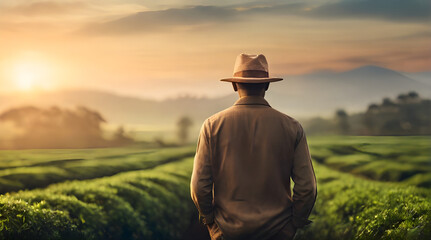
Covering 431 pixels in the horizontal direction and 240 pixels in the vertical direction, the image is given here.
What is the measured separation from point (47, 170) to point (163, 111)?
246cm

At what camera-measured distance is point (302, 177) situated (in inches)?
165


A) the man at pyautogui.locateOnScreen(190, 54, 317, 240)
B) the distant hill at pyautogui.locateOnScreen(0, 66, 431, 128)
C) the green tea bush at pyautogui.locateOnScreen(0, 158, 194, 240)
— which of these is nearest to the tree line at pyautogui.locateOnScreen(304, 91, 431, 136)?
the distant hill at pyautogui.locateOnScreen(0, 66, 431, 128)

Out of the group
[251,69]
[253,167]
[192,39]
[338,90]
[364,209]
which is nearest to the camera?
[253,167]

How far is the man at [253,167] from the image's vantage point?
4.14 meters

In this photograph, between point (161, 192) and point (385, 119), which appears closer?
point (161, 192)

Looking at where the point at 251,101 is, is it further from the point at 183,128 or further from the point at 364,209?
the point at 183,128

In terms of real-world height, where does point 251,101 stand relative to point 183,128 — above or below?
above

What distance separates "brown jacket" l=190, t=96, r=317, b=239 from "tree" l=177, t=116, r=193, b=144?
20.3 feet

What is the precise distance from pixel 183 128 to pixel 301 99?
2.39m

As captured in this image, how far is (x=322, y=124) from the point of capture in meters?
10.5

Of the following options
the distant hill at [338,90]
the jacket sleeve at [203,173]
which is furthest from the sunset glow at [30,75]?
the jacket sleeve at [203,173]

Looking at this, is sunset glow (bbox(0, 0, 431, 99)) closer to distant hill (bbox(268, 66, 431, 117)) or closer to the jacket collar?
distant hill (bbox(268, 66, 431, 117))

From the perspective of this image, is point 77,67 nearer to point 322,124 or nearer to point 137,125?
point 137,125

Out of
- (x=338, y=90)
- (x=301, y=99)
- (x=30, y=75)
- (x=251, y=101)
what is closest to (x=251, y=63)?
(x=251, y=101)
